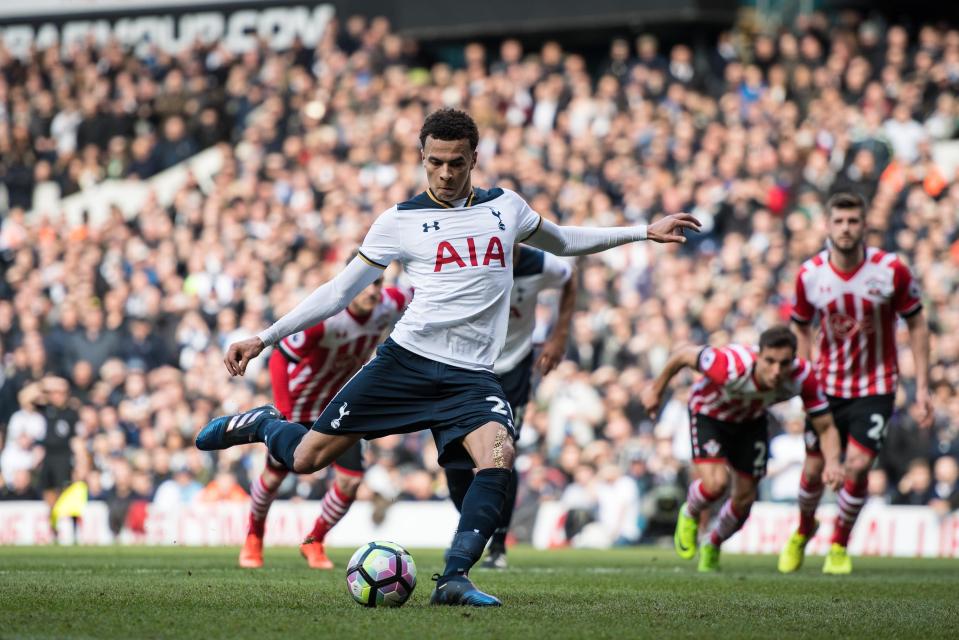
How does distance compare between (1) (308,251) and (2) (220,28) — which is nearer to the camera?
(1) (308,251)

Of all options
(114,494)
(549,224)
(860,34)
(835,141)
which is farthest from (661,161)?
(549,224)

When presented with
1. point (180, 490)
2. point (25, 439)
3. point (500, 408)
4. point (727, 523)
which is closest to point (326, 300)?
point (500, 408)

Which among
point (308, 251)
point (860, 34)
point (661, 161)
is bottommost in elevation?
point (308, 251)

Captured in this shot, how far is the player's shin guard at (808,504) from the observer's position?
1157 cm

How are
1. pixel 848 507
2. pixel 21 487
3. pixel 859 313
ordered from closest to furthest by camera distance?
pixel 859 313 < pixel 848 507 < pixel 21 487

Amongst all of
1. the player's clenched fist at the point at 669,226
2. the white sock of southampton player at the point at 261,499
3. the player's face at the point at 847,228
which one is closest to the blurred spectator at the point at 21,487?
the white sock of southampton player at the point at 261,499

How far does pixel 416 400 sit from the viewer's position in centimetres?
767

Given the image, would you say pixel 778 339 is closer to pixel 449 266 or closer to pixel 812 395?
pixel 812 395

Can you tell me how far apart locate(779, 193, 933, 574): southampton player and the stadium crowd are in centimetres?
493

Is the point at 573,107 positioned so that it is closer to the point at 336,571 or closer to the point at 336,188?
the point at 336,188

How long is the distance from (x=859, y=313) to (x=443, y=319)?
187 inches

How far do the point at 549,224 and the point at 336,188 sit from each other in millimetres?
16518

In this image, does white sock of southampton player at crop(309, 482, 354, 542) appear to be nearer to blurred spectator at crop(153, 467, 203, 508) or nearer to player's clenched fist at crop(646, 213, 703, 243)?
player's clenched fist at crop(646, 213, 703, 243)

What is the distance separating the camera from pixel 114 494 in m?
20.0
